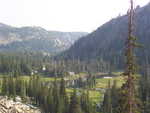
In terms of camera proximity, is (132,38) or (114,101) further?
(114,101)

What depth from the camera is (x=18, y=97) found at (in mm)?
126938

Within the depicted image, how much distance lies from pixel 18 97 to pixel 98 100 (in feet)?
158

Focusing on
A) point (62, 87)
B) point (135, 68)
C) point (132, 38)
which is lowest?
point (62, 87)

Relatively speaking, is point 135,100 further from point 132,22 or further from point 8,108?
point 8,108

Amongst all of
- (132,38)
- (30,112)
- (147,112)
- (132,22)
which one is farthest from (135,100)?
(147,112)

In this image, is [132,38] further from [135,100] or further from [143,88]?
[143,88]

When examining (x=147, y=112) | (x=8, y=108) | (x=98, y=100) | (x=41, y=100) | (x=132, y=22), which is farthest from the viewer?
(x=98, y=100)

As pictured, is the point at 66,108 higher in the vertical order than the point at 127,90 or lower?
lower

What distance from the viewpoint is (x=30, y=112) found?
324 feet

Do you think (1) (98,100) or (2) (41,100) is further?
(1) (98,100)

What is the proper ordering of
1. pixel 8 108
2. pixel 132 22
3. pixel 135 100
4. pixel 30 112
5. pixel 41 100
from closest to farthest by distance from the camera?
pixel 132 22
pixel 135 100
pixel 8 108
pixel 30 112
pixel 41 100


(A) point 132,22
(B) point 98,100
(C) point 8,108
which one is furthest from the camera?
(B) point 98,100

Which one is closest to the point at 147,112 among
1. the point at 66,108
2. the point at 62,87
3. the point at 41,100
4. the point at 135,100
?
the point at 66,108

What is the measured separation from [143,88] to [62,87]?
3958 cm
